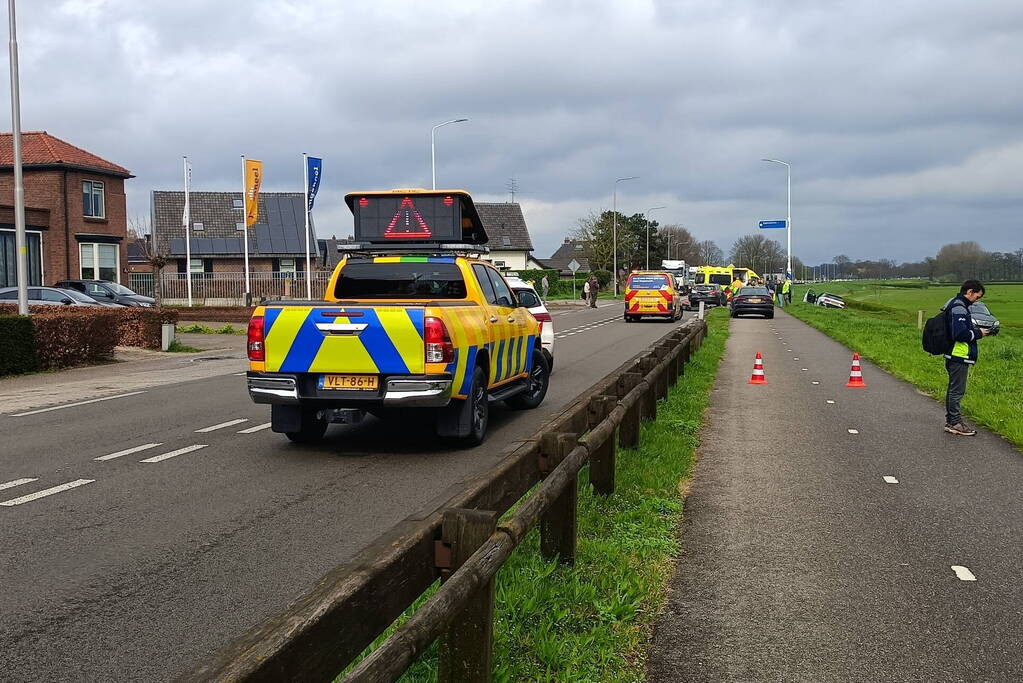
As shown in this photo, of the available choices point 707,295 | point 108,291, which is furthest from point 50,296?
point 707,295

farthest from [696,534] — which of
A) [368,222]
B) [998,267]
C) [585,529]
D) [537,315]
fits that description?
[998,267]

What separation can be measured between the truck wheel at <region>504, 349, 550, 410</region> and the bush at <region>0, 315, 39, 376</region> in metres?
10.6

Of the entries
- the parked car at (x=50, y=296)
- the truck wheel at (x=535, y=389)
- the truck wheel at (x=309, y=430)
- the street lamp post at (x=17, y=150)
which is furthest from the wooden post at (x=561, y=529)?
the parked car at (x=50, y=296)

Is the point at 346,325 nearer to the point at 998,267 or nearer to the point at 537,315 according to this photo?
the point at 537,315

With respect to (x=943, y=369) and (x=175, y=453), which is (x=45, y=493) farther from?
(x=943, y=369)

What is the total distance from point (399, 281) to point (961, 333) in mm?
5945

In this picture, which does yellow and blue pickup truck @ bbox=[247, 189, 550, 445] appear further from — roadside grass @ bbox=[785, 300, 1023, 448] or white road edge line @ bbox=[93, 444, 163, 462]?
roadside grass @ bbox=[785, 300, 1023, 448]

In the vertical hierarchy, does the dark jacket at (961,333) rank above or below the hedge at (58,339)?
above

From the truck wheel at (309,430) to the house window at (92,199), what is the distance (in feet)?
129

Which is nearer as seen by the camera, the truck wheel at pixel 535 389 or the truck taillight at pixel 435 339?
the truck taillight at pixel 435 339

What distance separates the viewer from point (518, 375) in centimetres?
1192

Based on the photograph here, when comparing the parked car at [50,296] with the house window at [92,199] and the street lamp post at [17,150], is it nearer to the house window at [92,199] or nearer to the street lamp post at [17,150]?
the street lamp post at [17,150]

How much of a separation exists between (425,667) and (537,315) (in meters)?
12.6

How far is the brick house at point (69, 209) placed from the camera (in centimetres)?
4322
